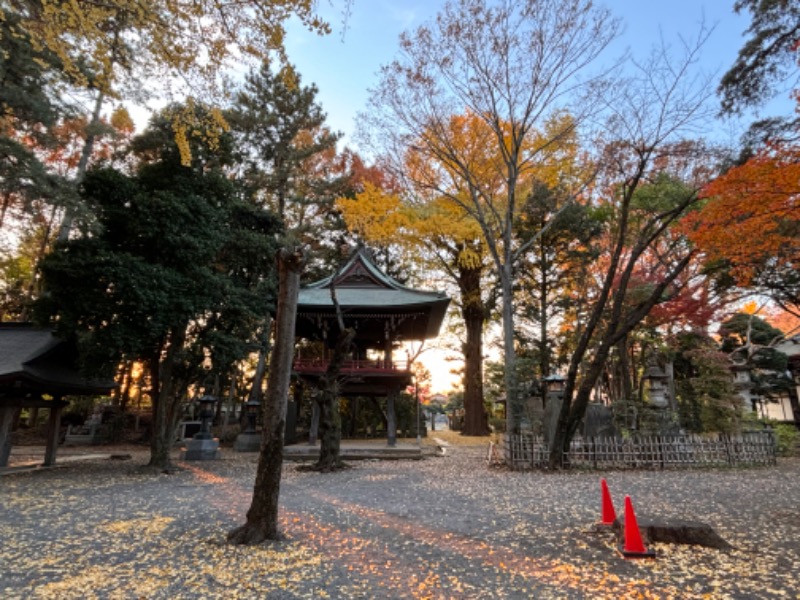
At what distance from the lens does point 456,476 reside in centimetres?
1004

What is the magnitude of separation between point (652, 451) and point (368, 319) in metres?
10.1

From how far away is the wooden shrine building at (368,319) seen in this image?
611 inches

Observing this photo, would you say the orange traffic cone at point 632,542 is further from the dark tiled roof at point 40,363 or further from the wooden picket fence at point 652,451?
the dark tiled roof at point 40,363

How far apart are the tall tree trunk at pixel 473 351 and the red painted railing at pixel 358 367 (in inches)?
266

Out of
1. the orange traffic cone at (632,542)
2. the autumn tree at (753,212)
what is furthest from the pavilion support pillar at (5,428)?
the autumn tree at (753,212)

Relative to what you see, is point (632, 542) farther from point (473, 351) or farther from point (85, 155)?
point (85, 155)

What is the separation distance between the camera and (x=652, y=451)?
10.5 meters

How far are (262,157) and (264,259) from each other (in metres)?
9.80

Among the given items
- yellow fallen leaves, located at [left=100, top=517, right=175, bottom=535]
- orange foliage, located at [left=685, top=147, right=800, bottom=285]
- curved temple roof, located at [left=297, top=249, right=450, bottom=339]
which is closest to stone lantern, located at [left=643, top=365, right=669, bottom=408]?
orange foliage, located at [left=685, top=147, right=800, bottom=285]

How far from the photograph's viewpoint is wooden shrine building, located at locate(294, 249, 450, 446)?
15516 millimetres

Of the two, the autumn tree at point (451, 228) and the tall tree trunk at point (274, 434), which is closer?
the tall tree trunk at point (274, 434)

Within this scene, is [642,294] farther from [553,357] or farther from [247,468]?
[247,468]

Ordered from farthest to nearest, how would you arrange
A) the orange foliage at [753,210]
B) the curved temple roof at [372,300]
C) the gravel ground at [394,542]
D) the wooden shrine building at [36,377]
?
the curved temple roof at [372,300] < the wooden shrine building at [36,377] < the orange foliage at [753,210] < the gravel ground at [394,542]

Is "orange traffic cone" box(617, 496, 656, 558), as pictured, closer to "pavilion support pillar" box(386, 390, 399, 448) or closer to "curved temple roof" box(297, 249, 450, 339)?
"curved temple roof" box(297, 249, 450, 339)
